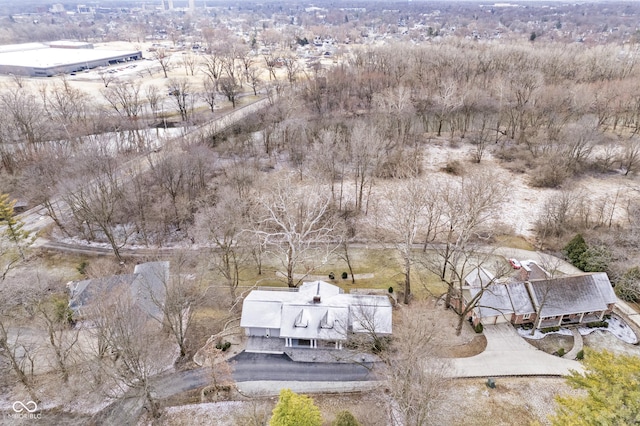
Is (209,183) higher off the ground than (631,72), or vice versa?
(631,72)

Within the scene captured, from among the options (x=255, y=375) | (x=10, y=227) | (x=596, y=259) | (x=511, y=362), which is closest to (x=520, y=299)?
(x=511, y=362)

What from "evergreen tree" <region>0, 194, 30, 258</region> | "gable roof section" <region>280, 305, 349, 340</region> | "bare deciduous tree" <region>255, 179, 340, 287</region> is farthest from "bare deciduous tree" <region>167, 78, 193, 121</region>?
"gable roof section" <region>280, 305, 349, 340</region>

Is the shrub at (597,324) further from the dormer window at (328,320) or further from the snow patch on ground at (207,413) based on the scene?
the snow patch on ground at (207,413)

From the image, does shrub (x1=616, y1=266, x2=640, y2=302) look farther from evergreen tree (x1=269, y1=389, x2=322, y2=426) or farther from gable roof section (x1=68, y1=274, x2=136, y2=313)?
gable roof section (x1=68, y1=274, x2=136, y2=313)

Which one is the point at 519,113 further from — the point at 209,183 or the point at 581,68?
the point at 209,183

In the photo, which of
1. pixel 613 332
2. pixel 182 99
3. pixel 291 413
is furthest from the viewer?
pixel 182 99


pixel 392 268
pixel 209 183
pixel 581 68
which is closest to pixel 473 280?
pixel 392 268

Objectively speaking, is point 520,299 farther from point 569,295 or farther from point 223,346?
point 223,346
